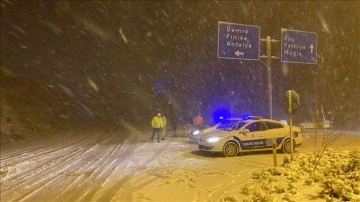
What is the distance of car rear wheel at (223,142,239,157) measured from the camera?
53.1ft

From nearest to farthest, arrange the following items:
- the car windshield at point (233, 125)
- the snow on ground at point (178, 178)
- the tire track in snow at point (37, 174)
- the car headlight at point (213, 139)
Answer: the snow on ground at point (178, 178) → the tire track in snow at point (37, 174) → the car headlight at point (213, 139) → the car windshield at point (233, 125)

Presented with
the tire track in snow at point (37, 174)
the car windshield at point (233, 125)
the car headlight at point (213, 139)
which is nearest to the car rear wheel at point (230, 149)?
the car headlight at point (213, 139)

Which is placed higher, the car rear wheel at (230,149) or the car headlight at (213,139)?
the car headlight at (213,139)

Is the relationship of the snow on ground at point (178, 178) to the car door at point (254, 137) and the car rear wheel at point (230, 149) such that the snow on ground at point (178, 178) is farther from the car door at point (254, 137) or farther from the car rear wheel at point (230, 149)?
the car door at point (254, 137)

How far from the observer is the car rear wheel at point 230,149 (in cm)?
1617

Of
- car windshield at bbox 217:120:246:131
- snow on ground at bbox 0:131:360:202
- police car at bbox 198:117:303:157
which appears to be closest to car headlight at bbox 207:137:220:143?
police car at bbox 198:117:303:157

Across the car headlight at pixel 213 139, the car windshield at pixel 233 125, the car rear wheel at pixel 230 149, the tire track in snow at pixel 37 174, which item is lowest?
the tire track in snow at pixel 37 174

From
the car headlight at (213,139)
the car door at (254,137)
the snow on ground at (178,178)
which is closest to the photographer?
the snow on ground at (178,178)


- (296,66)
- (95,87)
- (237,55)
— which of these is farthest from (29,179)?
(95,87)

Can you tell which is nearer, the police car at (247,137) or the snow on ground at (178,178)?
the snow on ground at (178,178)

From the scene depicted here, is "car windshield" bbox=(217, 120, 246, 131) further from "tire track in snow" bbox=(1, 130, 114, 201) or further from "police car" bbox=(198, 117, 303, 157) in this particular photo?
"tire track in snow" bbox=(1, 130, 114, 201)

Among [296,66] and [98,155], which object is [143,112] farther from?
[98,155]

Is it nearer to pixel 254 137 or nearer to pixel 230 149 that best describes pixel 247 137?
pixel 254 137

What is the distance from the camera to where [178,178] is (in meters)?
11.4
